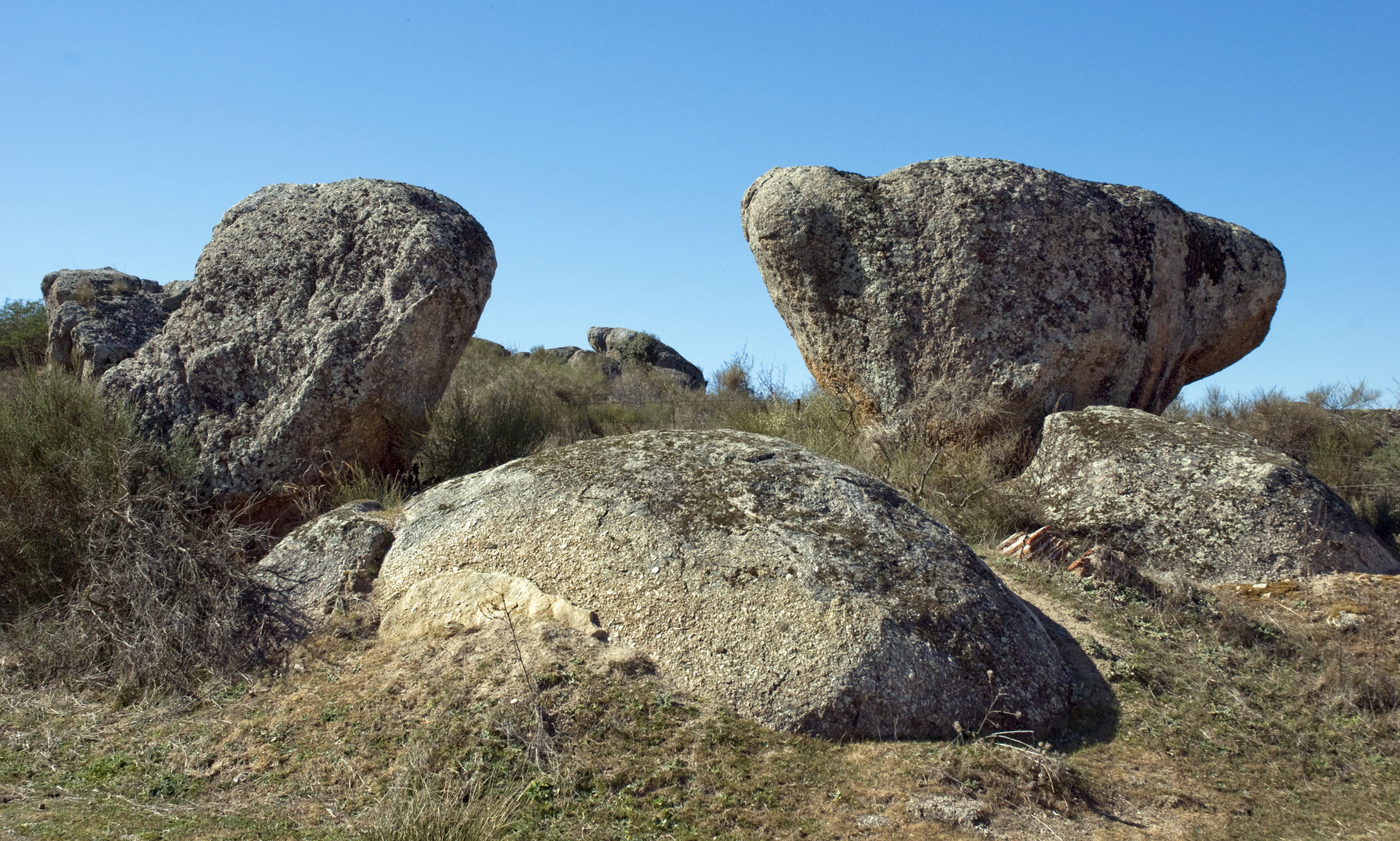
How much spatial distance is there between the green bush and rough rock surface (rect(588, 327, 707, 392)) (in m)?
9.00

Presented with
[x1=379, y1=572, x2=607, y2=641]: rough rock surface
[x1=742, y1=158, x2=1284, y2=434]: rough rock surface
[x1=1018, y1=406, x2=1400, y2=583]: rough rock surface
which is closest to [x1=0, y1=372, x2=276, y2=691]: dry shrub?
[x1=379, y1=572, x2=607, y2=641]: rough rock surface

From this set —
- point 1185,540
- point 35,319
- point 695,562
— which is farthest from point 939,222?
point 35,319

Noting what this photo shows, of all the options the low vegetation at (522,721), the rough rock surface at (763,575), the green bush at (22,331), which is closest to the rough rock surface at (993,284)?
the low vegetation at (522,721)

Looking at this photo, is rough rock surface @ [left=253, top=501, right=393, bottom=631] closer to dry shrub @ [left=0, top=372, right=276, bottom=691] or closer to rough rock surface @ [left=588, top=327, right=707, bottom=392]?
dry shrub @ [left=0, top=372, right=276, bottom=691]

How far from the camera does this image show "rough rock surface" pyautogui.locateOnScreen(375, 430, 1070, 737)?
369 cm

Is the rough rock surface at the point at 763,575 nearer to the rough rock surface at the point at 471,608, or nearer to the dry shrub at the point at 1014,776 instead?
the rough rock surface at the point at 471,608

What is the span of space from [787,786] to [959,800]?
0.57 metres

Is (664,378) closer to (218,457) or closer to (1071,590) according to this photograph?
(218,457)

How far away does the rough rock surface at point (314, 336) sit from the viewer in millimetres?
6430

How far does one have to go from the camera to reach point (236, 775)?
3.53 metres

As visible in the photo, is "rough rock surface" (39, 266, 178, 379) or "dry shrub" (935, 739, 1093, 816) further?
"rough rock surface" (39, 266, 178, 379)

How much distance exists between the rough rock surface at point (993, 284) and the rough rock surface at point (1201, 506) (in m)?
1.06

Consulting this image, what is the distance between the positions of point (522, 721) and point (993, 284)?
5123 mm

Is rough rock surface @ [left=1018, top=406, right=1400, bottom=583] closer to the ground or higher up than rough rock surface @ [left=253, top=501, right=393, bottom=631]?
higher up
